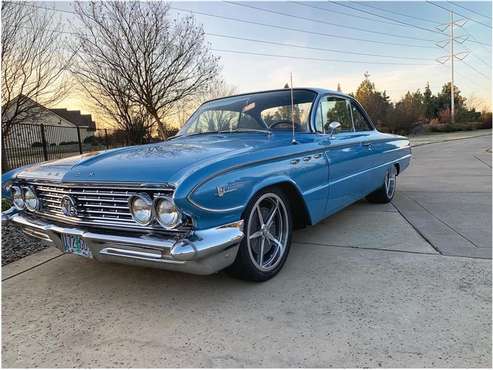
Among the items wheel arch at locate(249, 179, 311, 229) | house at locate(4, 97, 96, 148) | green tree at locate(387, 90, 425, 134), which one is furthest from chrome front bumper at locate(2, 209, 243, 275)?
green tree at locate(387, 90, 425, 134)

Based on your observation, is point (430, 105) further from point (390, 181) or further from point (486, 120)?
point (390, 181)

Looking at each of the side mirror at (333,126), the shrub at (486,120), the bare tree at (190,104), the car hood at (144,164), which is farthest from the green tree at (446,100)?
the car hood at (144,164)

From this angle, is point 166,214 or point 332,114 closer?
point 166,214

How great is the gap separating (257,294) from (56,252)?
2310 mm

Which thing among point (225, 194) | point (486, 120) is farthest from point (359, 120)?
point (486, 120)

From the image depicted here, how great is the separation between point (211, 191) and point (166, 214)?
0.31 metres

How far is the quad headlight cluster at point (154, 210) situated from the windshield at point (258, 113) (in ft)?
5.62

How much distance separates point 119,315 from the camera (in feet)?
8.39

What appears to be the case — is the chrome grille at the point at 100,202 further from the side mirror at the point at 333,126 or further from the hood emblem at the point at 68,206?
the side mirror at the point at 333,126

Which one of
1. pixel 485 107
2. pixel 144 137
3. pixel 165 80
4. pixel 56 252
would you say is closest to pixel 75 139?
pixel 144 137

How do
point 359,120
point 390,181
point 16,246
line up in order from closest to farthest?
1. point 16,246
2. point 359,120
3. point 390,181

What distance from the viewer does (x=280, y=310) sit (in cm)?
253

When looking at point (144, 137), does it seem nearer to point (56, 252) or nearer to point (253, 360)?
point (56, 252)

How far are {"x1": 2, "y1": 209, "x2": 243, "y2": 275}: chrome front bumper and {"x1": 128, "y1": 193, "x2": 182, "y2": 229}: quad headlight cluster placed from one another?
10cm
